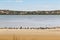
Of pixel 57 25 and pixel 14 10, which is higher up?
pixel 14 10

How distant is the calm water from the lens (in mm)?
1098

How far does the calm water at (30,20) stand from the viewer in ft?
3.60

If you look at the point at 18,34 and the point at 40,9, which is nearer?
the point at 18,34

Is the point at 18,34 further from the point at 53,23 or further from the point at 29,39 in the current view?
the point at 53,23

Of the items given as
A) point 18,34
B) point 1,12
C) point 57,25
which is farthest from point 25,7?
point 18,34

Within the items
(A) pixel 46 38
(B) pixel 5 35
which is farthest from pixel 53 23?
(B) pixel 5 35

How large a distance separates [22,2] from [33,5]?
0.10 m

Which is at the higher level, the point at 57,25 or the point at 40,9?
the point at 40,9

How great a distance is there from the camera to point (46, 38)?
28.0 inches

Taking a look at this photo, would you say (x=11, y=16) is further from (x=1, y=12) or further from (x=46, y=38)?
(x=46, y=38)

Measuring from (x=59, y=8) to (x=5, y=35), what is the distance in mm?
618

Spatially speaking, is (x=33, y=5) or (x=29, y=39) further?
(x=33, y=5)

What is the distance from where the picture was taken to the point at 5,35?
0.73 meters

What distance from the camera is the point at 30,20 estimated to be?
115 cm
